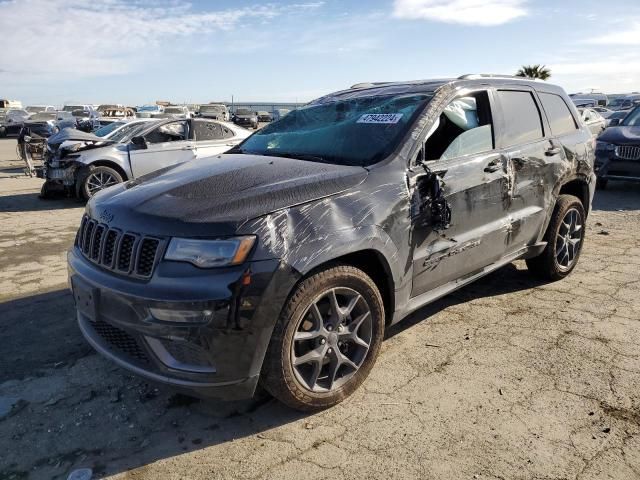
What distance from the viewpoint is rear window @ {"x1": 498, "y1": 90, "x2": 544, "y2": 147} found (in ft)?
13.0

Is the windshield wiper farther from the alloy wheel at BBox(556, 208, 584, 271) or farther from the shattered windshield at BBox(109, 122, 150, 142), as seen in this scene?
the shattered windshield at BBox(109, 122, 150, 142)

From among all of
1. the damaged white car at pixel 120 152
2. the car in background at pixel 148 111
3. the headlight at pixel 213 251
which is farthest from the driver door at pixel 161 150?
the car in background at pixel 148 111

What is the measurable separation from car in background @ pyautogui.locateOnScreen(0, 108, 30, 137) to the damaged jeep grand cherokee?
108 feet

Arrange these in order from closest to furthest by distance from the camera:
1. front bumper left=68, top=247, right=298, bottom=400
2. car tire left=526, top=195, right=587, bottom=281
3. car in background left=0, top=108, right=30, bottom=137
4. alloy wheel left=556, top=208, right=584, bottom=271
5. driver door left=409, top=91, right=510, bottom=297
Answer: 1. front bumper left=68, top=247, right=298, bottom=400
2. driver door left=409, top=91, right=510, bottom=297
3. car tire left=526, top=195, right=587, bottom=281
4. alloy wheel left=556, top=208, right=584, bottom=271
5. car in background left=0, top=108, right=30, bottom=137

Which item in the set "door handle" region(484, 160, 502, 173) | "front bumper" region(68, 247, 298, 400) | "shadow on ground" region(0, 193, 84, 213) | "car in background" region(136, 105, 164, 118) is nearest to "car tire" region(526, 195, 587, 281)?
"door handle" region(484, 160, 502, 173)

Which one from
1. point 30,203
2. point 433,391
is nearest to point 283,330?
point 433,391

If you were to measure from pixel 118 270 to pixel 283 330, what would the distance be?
91 centimetres

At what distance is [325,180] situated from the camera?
2814 mm

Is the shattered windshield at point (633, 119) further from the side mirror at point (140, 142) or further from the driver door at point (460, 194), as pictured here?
the side mirror at point (140, 142)

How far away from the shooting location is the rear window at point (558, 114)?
4.49 m

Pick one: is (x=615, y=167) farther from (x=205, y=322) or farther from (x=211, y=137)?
(x=205, y=322)

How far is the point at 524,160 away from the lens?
3986 mm

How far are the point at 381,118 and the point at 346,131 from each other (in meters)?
0.25

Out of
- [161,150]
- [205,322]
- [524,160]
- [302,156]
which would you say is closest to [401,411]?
[205,322]
